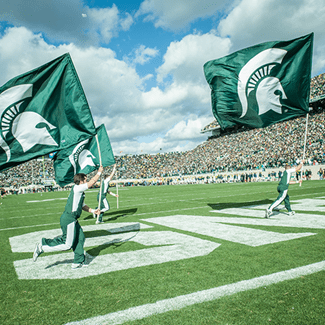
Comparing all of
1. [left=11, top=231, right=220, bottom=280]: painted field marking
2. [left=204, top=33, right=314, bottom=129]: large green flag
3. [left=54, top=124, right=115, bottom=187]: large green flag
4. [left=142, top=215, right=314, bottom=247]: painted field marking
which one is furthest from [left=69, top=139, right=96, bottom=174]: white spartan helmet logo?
[left=204, top=33, right=314, bottom=129]: large green flag

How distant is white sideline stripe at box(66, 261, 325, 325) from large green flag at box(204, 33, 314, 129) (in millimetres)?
5412

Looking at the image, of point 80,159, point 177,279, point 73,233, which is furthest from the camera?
point 80,159

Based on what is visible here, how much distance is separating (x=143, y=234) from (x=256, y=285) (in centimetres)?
430

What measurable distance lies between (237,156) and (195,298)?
49.9 m

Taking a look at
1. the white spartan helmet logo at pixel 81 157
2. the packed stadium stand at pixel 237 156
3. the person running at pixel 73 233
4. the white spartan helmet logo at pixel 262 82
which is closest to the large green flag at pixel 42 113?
the person running at pixel 73 233

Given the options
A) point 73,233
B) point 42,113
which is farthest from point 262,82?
point 73,233

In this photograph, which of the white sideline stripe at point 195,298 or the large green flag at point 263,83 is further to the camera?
the large green flag at point 263,83

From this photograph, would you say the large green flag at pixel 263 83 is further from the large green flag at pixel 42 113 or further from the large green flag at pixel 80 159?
the large green flag at pixel 80 159

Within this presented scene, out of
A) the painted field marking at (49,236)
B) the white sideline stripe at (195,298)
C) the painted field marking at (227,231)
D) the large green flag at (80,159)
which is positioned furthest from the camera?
the large green flag at (80,159)

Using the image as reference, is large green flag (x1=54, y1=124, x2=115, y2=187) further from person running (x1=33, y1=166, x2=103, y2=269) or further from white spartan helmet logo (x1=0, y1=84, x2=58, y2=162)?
person running (x1=33, y1=166, x2=103, y2=269)

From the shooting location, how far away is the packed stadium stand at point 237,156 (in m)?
40.1

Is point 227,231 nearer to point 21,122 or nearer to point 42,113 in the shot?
point 42,113

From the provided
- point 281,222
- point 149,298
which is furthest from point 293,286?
point 281,222

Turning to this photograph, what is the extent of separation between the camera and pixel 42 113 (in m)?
6.24
